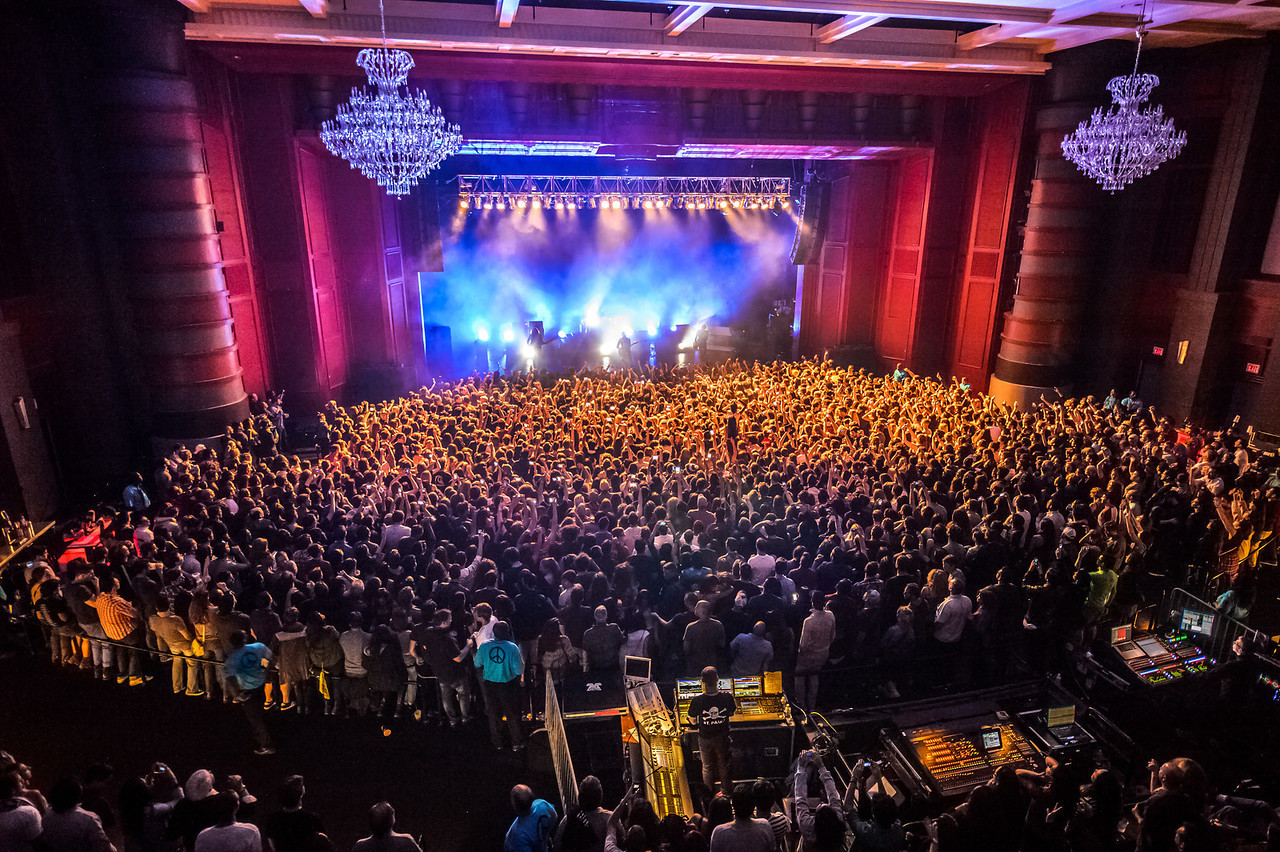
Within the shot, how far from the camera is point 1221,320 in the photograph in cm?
1237

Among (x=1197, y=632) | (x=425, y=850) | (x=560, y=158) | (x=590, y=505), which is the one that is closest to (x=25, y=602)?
(x=425, y=850)

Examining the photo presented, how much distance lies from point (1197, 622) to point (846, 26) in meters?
9.12

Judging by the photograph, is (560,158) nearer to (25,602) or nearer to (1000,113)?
(1000,113)

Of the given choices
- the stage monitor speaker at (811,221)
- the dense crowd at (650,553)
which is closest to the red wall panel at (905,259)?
the stage monitor speaker at (811,221)

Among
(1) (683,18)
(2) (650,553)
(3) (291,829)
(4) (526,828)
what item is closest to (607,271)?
(1) (683,18)

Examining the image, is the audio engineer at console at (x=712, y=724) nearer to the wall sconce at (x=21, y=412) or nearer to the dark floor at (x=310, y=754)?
the dark floor at (x=310, y=754)

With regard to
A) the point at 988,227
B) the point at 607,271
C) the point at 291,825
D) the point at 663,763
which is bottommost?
the point at 663,763

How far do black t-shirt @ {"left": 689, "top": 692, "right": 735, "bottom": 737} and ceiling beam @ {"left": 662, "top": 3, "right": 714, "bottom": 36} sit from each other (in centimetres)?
861

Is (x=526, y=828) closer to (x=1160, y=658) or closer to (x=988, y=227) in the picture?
(x=1160, y=658)

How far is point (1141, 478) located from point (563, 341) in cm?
1516

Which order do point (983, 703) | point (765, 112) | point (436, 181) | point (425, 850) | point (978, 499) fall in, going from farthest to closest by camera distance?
1. point (436, 181)
2. point (765, 112)
3. point (978, 499)
4. point (983, 703)
5. point (425, 850)

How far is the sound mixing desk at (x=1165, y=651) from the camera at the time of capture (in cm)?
589

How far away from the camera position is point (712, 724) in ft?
16.0

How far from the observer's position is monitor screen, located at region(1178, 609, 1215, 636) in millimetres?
6141
